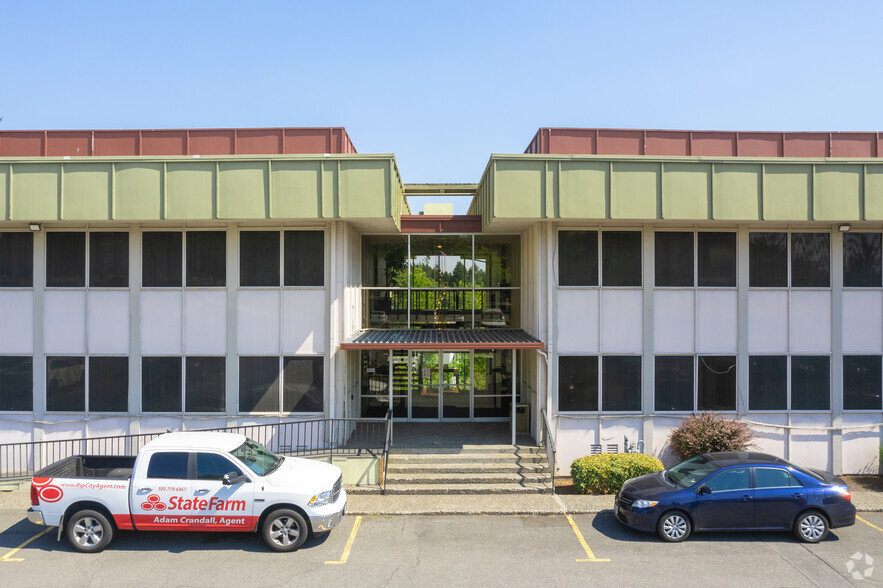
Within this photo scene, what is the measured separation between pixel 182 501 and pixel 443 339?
6.84m

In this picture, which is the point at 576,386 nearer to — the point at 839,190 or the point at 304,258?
the point at 304,258

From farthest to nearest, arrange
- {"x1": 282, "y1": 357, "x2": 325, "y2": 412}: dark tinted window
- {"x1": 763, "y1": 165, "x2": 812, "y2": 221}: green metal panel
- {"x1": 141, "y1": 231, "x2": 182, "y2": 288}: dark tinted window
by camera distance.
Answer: {"x1": 141, "y1": 231, "x2": 182, "y2": 288}: dark tinted window < {"x1": 282, "y1": 357, "x2": 325, "y2": 412}: dark tinted window < {"x1": 763, "y1": 165, "x2": 812, "y2": 221}: green metal panel

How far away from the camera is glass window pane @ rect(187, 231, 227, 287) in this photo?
13.1 m

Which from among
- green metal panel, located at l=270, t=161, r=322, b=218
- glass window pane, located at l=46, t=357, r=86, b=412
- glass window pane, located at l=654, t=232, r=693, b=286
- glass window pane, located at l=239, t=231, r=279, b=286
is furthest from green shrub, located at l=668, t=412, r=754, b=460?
glass window pane, located at l=46, t=357, r=86, b=412

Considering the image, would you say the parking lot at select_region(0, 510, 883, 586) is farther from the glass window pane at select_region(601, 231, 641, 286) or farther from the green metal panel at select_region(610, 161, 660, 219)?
the green metal panel at select_region(610, 161, 660, 219)

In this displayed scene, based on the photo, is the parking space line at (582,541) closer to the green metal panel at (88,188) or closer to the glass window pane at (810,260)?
the glass window pane at (810,260)

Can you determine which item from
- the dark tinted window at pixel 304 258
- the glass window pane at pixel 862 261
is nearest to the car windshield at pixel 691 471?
the glass window pane at pixel 862 261

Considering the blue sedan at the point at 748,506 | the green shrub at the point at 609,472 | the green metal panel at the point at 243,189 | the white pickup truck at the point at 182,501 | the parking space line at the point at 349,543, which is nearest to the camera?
the parking space line at the point at 349,543

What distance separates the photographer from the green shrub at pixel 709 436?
1209cm

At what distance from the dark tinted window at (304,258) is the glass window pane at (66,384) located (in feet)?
18.2

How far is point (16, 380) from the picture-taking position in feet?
43.3

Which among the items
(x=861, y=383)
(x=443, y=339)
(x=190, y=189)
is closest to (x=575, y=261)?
(x=443, y=339)

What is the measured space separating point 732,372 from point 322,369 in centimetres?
1000

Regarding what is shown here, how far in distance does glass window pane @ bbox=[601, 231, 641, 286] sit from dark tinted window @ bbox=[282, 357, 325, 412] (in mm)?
7316
